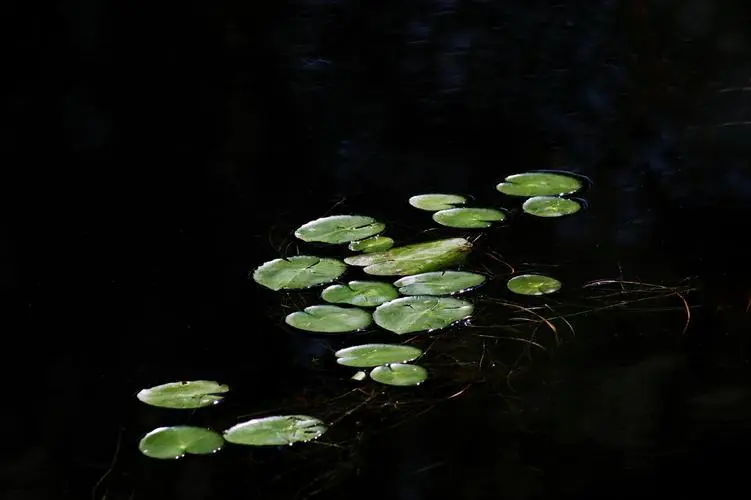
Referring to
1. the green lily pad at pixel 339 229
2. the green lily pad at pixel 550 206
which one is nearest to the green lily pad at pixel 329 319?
the green lily pad at pixel 339 229

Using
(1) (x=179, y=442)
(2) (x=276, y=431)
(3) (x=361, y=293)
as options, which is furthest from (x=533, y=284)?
(1) (x=179, y=442)

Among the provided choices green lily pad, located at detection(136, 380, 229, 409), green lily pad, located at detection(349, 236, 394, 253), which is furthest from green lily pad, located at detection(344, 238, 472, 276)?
green lily pad, located at detection(136, 380, 229, 409)

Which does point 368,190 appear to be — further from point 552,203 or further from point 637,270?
point 637,270

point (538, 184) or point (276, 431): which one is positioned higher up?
point (538, 184)

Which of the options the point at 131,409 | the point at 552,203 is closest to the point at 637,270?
the point at 552,203

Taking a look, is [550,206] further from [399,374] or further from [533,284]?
[399,374]

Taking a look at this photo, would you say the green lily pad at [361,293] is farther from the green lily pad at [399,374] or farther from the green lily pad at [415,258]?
the green lily pad at [399,374]

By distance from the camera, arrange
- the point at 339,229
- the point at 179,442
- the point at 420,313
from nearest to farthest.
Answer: the point at 179,442, the point at 420,313, the point at 339,229
